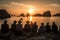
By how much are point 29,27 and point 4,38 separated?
3159 mm

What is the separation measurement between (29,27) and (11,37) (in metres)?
2.77

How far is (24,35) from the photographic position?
1482 cm

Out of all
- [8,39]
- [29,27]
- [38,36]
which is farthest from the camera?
[29,27]

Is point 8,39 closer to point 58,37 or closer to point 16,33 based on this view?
Result: point 16,33

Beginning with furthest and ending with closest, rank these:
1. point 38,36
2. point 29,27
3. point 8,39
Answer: point 29,27
point 38,36
point 8,39

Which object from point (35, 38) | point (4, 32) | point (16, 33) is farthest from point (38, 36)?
point (4, 32)

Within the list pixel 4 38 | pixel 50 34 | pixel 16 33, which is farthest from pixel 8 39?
pixel 50 34

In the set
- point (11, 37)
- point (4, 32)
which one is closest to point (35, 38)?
point (11, 37)

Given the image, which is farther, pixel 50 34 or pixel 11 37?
pixel 50 34

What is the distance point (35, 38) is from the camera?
14.2m

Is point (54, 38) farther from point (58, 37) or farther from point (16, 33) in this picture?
point (16, 33)

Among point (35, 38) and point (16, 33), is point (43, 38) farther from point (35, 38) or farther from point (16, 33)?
point (16, 33)

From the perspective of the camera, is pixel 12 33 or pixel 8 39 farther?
pixel 12 33

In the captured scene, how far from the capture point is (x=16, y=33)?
1513cm
